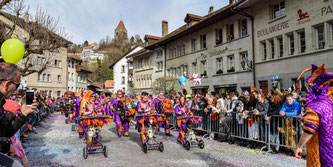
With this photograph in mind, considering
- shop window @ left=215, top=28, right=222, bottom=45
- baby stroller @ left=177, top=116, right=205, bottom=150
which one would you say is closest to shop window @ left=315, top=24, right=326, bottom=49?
shop window @ left=215, top=28, right=222, bottom=45

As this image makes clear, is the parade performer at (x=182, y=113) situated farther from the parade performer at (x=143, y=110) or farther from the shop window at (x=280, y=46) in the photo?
the shop window at (x=280, y=46)

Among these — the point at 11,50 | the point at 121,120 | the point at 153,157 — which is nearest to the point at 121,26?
the point at 121,120

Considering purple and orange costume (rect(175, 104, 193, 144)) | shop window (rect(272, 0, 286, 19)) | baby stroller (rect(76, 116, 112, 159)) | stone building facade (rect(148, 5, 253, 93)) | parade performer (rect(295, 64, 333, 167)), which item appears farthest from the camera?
stone building facade (rect(148, 5, 253, 93))

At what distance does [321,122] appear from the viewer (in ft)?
10.6

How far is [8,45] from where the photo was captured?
511cm

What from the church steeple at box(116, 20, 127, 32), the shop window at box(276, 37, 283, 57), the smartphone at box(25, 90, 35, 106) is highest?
the church steeple at box(116, 20, 127, 32)

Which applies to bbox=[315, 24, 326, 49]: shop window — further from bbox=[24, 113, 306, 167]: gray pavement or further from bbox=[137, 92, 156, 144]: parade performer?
bbox=[137, 92, 156, 144]: parade performer

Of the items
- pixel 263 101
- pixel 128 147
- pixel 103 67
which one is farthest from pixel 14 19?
pixel 103 67

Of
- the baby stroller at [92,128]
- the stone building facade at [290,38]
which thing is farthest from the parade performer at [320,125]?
the stone building facade at [290,38]

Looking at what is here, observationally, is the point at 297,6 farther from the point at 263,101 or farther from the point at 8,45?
the point at 8,45

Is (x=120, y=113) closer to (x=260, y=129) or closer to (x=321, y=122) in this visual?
(x=260, y=129)

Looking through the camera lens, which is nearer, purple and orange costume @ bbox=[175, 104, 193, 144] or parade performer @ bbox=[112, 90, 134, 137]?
purple and orange costume @ bbox=[175, 104, 193, 144]

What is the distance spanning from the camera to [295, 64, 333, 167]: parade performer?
323 centimetres

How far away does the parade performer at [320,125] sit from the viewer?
3227 millimetres
